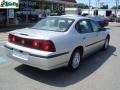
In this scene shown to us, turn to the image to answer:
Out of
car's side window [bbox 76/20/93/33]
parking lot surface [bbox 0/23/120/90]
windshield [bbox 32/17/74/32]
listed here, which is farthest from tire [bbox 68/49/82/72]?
windshield [bbox 32/17/74/32]

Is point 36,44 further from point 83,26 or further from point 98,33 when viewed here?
point 98,33

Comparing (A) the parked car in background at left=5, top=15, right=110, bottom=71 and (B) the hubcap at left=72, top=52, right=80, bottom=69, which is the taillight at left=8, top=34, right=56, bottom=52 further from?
(B) the hubcap at left=72, top=52, right=80, bottom=69

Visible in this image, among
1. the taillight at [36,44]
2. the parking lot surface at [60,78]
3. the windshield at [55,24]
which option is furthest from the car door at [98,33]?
the taillight at [36,44]

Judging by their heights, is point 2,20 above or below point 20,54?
above

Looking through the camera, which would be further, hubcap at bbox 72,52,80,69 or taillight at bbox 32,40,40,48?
hubcap at bbox 72,52,80,69

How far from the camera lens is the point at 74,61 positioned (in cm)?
614

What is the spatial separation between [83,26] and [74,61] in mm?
1302

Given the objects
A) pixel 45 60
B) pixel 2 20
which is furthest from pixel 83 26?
pixel 2 20

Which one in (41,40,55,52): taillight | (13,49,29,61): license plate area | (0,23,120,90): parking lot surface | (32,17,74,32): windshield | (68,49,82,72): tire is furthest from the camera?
(32,17,74,32): windshield

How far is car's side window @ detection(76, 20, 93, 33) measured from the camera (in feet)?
21.1

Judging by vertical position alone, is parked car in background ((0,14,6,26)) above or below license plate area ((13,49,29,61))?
above

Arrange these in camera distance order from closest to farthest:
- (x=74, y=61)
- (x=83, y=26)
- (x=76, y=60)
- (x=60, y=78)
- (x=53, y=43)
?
(x=53, y=43), (x=60, y=78), (x=74, y=61), (x=76, y=60), (x=83, y=26)

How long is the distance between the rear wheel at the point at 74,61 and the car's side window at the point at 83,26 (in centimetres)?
67

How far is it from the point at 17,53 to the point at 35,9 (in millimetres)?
22508
